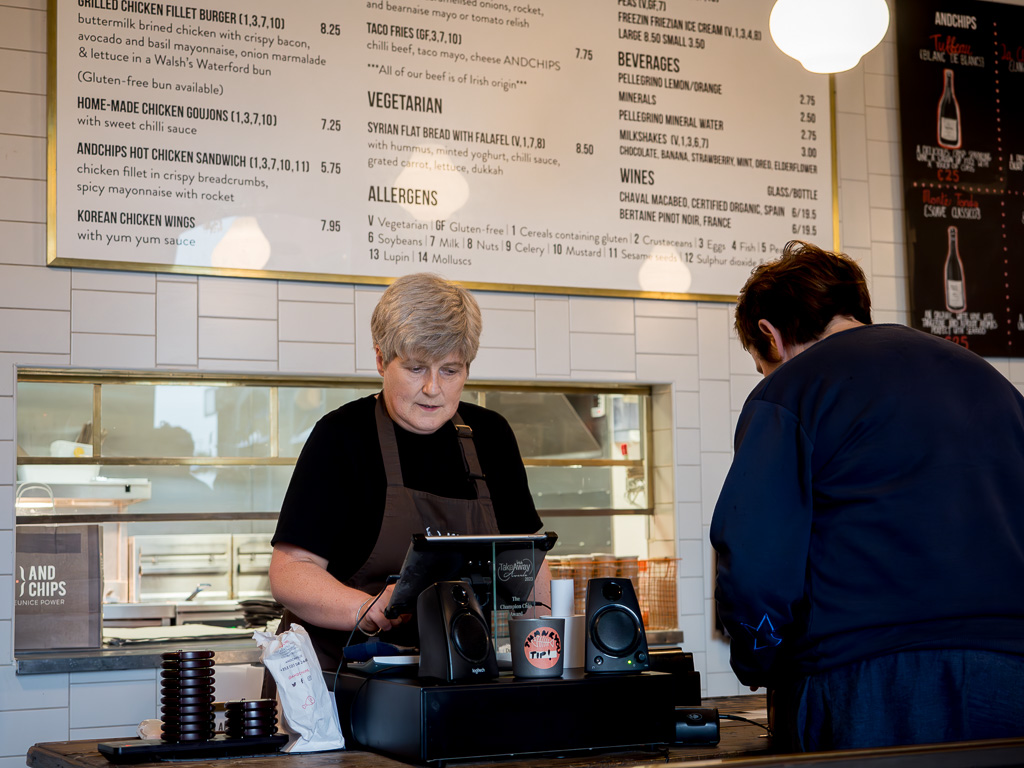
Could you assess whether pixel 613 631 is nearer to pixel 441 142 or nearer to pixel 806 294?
pixel 806 294

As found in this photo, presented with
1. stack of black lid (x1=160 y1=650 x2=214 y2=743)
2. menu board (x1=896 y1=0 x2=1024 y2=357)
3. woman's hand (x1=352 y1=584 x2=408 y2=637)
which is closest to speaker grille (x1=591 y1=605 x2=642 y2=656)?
woman's hand (x1=352 y1=584 x2=408 y2=637)

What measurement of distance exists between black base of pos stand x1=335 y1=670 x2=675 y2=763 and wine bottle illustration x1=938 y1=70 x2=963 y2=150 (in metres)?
3.26

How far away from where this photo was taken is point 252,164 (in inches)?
130

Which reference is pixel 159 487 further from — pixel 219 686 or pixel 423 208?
pixel 423 208

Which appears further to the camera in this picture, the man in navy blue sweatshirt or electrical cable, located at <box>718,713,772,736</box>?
electrical cable, located at <box>718,713,772,736</box>

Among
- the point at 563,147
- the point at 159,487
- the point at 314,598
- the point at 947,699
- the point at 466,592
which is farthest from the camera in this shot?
the point at 563,147

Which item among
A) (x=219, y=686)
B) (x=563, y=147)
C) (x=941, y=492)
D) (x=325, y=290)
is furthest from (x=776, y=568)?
(x=563, y=147)

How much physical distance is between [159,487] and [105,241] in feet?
2.44

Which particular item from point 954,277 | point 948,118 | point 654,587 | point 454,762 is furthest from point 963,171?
point 454,762

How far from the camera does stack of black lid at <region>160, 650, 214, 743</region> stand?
1.65 meters

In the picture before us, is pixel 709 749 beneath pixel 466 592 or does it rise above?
beneath

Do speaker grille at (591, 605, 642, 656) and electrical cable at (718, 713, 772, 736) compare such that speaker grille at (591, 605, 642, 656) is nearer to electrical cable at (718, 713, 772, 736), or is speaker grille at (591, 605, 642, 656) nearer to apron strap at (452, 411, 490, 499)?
electrical cable at (718, 713, 772, 736)

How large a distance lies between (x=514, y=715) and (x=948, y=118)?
11.5 ft

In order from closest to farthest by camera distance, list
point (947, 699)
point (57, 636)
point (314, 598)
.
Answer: point (947, 699) → point (314, 598) → point (57, 636)
